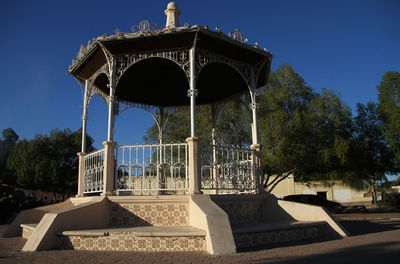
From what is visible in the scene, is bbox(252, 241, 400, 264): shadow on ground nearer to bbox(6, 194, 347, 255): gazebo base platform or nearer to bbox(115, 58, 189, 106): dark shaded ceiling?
bbox(6, 194, 347, 255): gazebo base platform

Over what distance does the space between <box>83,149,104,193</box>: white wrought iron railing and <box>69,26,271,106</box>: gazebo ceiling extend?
9.11 ft

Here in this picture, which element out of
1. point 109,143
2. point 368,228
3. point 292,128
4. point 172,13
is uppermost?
point 172,13

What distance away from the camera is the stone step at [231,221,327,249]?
6.64m

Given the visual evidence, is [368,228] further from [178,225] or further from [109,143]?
[109,143]

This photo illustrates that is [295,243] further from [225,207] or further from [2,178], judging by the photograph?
[2,178]

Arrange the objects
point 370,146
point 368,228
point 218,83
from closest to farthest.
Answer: point 368,228, point 218,83, point 370,146

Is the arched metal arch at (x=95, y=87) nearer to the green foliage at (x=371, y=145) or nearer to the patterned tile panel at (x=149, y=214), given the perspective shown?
the patterned tile panel at (x=149, y=214)

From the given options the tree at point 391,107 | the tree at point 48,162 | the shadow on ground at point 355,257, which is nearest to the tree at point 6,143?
the tree at point 48,162

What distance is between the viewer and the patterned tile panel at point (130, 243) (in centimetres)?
614

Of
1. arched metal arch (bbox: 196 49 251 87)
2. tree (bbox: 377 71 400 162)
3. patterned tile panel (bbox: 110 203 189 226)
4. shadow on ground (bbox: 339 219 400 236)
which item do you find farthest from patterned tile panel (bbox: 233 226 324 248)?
tree (bbox: 377 71 400 162)

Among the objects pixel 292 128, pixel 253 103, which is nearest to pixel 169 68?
pixel 253 103

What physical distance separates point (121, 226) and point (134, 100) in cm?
619

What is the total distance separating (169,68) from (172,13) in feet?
6.06

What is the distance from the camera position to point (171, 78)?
11.1 m
